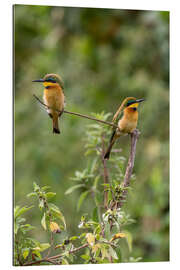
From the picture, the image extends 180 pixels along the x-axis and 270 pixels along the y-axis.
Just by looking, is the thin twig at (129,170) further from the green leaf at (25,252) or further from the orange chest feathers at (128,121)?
the green leaf at (25,252)

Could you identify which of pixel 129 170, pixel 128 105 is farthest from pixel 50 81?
pixel 129 170

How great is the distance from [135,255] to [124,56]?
4.34 feet

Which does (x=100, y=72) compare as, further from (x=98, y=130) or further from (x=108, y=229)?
(x=108, y=229)

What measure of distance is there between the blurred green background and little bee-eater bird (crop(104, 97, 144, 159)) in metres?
0.18

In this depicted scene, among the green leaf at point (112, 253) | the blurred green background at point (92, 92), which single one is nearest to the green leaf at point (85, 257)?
the green leaf at point (112, 253)

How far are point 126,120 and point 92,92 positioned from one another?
1.15 metres

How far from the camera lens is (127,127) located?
1.80 metres

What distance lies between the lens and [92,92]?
9.54 ft

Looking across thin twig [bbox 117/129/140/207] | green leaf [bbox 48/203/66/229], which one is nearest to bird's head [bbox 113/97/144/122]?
thin twig [bbox 117/129/140/207]

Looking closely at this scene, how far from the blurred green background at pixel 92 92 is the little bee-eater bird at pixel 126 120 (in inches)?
7.0

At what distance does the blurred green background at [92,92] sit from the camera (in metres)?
2.41

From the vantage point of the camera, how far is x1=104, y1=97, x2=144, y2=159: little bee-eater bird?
1.80 metres

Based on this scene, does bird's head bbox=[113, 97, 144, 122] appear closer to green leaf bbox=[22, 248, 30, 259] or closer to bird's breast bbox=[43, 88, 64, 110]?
bird's breast bbox=[43, 88, 64, 110]
